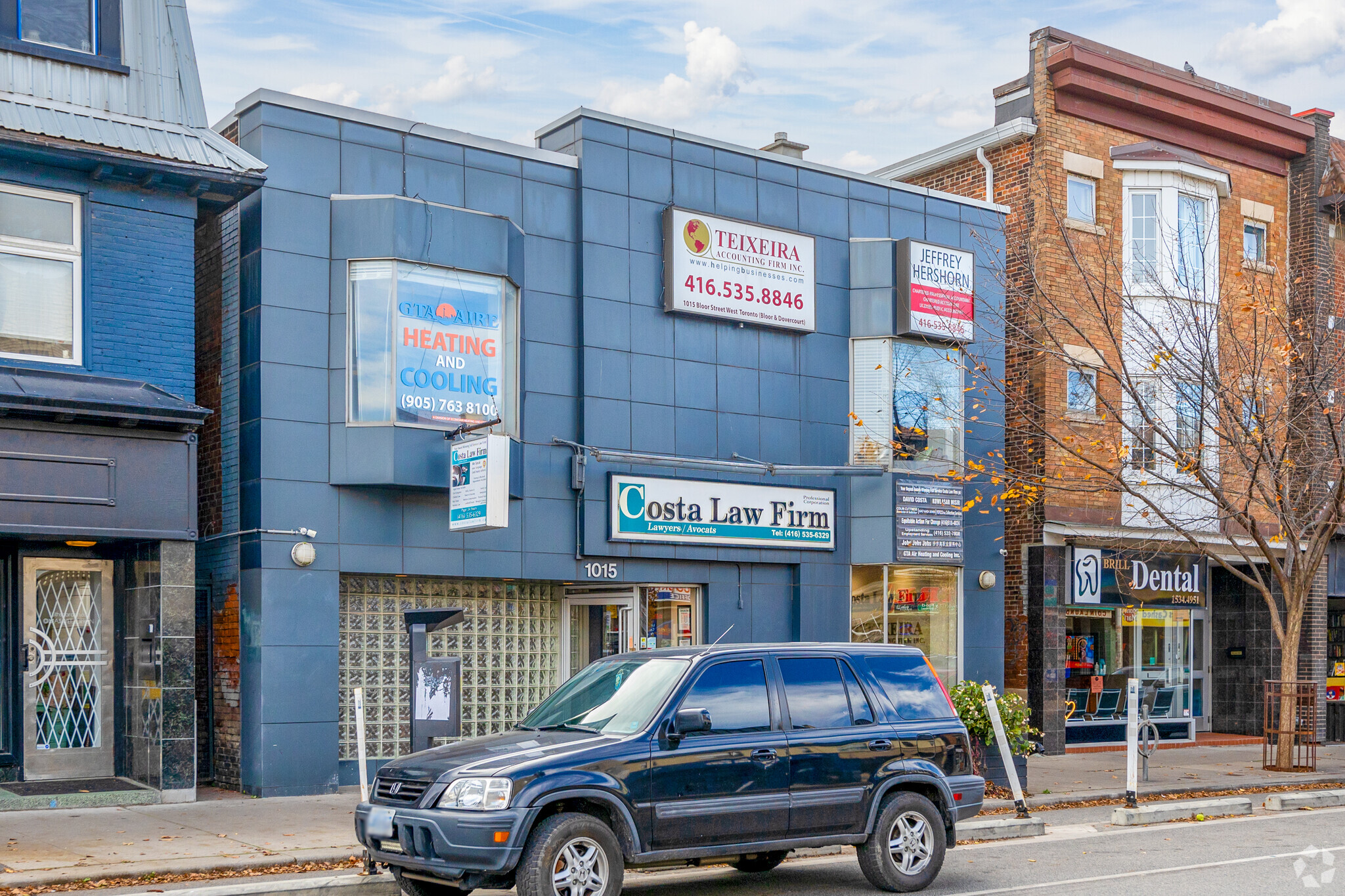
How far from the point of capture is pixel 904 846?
32.2 feet

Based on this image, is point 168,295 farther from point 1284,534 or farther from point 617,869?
point 1284,534

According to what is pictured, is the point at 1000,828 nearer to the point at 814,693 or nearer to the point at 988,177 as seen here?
the point at 814,693

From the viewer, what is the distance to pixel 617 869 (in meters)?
8.46

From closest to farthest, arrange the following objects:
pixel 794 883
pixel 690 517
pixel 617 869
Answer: pixel 617 869 → pixel 794 883 → pixel 690 517

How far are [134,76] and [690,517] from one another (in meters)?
8.31

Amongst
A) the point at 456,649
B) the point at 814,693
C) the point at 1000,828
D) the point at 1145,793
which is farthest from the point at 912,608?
the point at 814,693

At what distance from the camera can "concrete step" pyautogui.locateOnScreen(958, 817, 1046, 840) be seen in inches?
488

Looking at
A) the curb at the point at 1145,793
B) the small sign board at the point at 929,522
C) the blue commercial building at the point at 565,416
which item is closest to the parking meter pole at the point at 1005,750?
the curb at the point at 1145,793

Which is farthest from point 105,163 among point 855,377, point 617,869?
point 855,377

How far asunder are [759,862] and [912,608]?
9.49 metres

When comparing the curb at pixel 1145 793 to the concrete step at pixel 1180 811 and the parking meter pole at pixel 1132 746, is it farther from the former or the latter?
the parking meter pole at pixel 1132 746

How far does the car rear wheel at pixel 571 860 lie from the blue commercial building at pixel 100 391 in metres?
6.70

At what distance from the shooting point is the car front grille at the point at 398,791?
8.57 m

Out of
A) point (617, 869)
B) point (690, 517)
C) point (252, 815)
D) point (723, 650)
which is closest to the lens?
point (617, 869)
